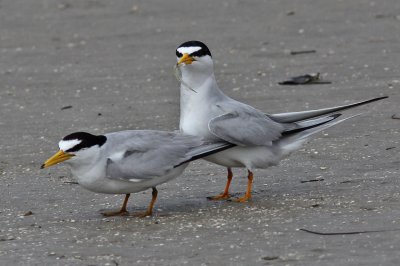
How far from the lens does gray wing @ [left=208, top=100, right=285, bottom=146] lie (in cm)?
668

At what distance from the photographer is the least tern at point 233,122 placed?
6.75 m

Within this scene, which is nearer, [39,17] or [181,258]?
[181,258]

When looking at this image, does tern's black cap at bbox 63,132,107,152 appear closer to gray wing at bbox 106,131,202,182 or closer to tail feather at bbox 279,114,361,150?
gray wing at bbox 106,131,202,182

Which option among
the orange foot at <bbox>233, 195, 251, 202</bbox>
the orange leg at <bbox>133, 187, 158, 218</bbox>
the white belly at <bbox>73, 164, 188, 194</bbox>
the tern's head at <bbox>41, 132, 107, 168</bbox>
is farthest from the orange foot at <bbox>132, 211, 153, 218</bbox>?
the orange foot at <bbox>233, 195, 251, 202</bbox>

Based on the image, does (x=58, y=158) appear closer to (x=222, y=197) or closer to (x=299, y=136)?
(x=222, y=197)

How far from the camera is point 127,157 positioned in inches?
256

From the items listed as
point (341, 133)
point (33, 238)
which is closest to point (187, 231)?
point (33, 238)

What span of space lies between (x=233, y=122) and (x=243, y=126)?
0.07 metres

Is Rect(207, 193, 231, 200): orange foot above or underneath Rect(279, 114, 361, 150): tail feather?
underneath

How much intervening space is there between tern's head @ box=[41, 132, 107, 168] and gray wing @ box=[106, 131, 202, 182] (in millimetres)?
132

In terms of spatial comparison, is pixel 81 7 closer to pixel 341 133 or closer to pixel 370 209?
pixel 341 133

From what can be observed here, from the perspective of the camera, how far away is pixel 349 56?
1055 cm

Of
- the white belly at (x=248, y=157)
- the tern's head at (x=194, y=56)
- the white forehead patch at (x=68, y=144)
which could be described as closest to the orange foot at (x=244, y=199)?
the white belly at (x=248, y=157)

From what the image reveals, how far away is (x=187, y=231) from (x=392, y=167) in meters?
1.84
